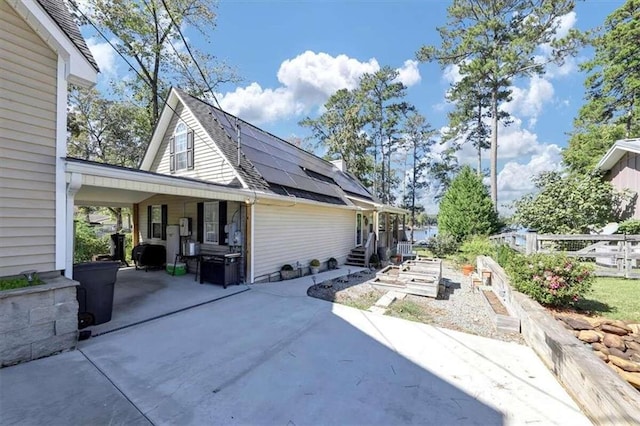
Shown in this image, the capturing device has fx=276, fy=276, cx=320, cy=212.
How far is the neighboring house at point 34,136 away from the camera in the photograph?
371cm

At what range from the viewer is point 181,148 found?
32.3ft

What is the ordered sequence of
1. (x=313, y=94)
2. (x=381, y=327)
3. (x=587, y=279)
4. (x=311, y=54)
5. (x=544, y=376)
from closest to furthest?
1. (x=544, y=376)
2. (x=381, y=327)
3. (x=587, y=279)
4. (x=311, y=54)
5. (x=313, y=94)

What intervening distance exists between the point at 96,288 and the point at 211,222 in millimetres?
4147

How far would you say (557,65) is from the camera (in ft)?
52.2

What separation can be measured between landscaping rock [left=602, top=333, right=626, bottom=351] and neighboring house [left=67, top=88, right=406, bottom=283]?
702cm

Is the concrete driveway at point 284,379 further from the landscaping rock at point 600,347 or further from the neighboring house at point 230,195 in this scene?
the neighboring house at point 230,195

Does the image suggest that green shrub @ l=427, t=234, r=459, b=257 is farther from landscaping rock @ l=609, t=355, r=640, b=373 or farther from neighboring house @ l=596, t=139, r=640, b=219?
landscaping rock @ l=609, t=355, r=640, b=373

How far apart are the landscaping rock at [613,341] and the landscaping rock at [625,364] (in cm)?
39

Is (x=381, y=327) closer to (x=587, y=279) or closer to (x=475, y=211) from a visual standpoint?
(x=587, y=279)

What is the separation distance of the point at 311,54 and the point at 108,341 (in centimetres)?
1607

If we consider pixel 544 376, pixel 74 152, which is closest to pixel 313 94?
pixel 74 152

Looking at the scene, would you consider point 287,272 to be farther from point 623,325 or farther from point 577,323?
point 623,325

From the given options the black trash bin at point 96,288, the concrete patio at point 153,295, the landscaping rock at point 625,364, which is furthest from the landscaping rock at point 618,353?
the black trash bin at point 96,288

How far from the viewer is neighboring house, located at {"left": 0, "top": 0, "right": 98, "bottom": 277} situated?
3707 millimetres
